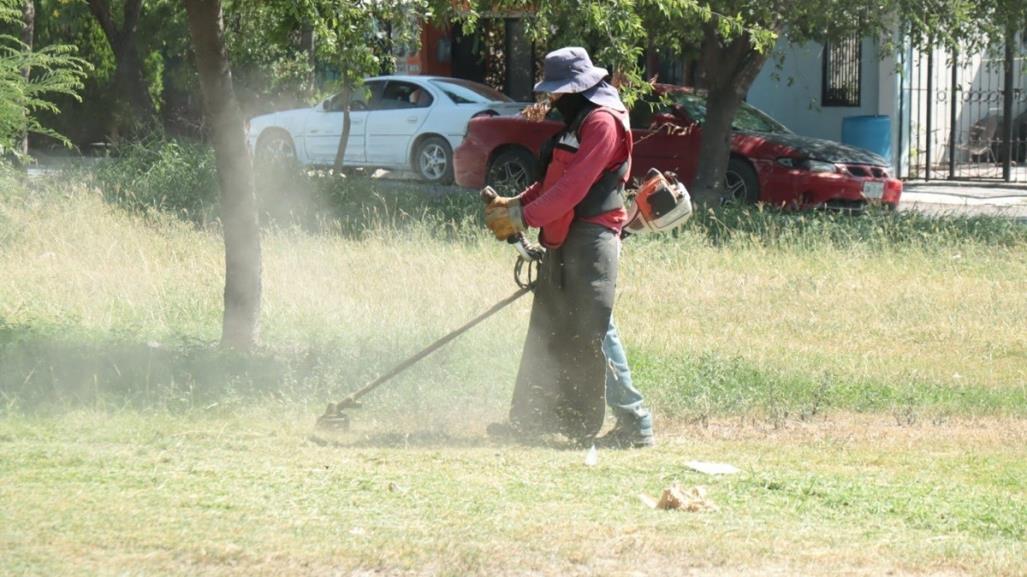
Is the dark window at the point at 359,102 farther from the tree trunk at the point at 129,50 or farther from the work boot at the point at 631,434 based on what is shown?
the work boot at the point at 631,434

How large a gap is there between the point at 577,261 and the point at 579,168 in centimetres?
48

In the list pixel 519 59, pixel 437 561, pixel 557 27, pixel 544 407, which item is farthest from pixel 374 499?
pixel 519 59

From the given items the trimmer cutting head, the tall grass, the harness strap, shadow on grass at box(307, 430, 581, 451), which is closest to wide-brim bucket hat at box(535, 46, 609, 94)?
the harness strap

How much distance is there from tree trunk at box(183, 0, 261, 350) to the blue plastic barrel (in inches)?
631

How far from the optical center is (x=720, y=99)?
16.3 meters

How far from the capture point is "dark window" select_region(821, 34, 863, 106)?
24372mm

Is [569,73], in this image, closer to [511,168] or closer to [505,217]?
[505,217]

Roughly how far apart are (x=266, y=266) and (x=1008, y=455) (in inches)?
261

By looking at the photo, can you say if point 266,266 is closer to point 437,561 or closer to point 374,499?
point 374,499

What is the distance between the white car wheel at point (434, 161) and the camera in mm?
20422

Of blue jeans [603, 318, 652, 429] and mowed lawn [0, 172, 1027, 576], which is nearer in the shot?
mowed lawn [0, 172, 1027, 576]

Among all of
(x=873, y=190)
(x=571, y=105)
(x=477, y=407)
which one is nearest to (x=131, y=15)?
(x=873, y=190)

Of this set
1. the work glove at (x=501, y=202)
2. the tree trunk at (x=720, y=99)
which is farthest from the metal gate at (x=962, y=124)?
the work glove at (x=501, y=202)

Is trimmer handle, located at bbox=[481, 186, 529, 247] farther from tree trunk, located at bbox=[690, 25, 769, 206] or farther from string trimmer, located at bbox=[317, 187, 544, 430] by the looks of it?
tree trunk, located at bbox=[690, 25, 769, 206]
